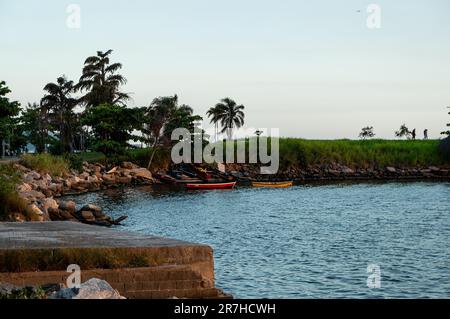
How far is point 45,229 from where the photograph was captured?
17.0m

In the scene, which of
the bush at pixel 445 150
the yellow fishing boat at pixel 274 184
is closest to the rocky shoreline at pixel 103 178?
the bush at pixel 445 150

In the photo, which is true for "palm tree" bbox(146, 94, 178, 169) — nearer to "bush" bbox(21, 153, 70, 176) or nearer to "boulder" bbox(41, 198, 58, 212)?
"bush" bbox(21, 153, 70, 176)

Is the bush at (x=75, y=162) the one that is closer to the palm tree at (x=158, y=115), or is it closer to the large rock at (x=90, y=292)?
the palm tree at (x=158, y=115)

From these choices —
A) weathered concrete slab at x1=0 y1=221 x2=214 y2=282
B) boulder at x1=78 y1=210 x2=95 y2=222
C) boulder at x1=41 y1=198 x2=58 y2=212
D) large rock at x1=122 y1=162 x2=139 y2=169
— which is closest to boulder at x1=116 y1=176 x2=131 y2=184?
large rock at x1=122 y1=162 x2=139 y2=169

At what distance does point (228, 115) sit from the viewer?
120 m

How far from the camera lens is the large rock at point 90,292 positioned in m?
10.2

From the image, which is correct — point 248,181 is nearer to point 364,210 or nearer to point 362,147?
point 362,147

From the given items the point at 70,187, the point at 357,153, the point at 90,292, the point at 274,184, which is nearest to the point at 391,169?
the point at 357,153

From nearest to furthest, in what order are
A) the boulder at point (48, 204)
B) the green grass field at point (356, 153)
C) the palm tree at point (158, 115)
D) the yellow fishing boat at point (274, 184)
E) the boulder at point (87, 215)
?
1. the boulder at point (48, 204)
2. the boulder at point (87, 215)
3. the yellow fishing boat at point (274, 184)
4. the palm tree at point (158, 115)
5. the green grass field at point (356, 153)

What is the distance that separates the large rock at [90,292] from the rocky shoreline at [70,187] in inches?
629

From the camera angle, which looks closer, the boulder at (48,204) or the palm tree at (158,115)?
the boulder at (48,204)

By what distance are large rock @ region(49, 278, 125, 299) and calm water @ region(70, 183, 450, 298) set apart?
766 centimetres

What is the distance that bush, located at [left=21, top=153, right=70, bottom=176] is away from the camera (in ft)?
195

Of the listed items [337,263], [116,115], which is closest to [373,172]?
[116,115]
